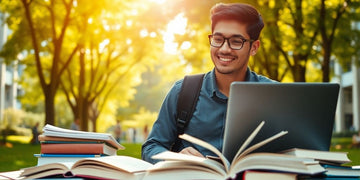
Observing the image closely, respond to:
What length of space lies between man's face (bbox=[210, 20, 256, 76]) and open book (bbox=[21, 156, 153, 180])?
1055mm

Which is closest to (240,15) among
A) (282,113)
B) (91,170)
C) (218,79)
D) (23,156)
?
(218,79)

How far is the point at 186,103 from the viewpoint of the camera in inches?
126

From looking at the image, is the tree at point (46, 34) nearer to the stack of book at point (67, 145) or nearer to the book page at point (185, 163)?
the stack of book at point (67, 145)

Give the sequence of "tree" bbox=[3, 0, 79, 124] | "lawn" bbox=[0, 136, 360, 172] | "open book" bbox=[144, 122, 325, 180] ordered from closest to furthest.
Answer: "open book" bbox=[144, 122, 325, 180] → "lawn" bbox=[0, 136, 360, 172] → "tree" bbox=[3, 0, 79, 124]

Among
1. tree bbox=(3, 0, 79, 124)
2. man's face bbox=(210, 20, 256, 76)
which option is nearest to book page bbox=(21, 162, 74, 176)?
man's face bbox=(210, 20, 256, 76)

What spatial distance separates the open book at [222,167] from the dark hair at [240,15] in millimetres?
1171

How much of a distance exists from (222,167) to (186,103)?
1.14 meters

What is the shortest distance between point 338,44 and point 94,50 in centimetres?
1168

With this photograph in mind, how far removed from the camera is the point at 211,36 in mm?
3018

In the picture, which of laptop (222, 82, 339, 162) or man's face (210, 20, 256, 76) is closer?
laptop (222, 82, 339, 162)

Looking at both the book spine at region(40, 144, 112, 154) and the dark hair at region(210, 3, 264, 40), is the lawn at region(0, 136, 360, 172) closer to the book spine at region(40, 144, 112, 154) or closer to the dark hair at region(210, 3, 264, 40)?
the book spine at region(40, 144, 112, 154)

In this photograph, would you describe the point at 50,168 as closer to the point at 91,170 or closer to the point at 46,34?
the point at 91,170

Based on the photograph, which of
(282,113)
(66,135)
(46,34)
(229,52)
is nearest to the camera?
(282,113)

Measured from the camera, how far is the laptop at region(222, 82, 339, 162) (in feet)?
7.23
